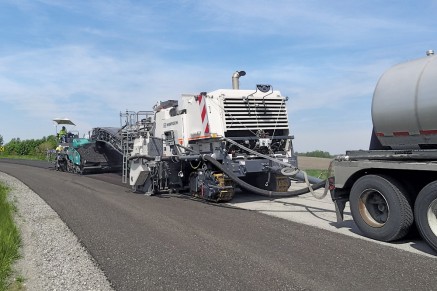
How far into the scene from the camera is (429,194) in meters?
5.67

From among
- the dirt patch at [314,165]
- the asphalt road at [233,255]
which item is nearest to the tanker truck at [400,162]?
the asphalt road at [233,255]

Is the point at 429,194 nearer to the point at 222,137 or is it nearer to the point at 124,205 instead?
the point at 222,137

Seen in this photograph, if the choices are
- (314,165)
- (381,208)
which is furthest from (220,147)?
(314,165)

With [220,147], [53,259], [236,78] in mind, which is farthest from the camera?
[236,78]

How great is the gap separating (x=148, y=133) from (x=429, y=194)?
390 inches

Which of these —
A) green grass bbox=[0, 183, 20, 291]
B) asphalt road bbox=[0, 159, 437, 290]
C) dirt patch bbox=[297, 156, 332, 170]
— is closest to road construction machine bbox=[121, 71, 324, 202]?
asphalt road bbox=[0, 159, 437, 290]

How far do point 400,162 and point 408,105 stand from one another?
2.67 ft

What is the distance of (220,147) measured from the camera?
10781mm

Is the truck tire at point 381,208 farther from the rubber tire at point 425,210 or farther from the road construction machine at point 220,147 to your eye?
the road construction machine at point 220,147

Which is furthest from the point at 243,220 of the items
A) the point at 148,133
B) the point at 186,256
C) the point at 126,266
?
the point at 148,133

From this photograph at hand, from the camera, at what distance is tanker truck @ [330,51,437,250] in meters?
5.77

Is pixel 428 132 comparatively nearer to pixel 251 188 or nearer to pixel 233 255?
pixel 233 255

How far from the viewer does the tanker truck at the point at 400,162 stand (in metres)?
5.77

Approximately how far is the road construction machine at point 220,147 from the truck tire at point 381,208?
313 centimetres
